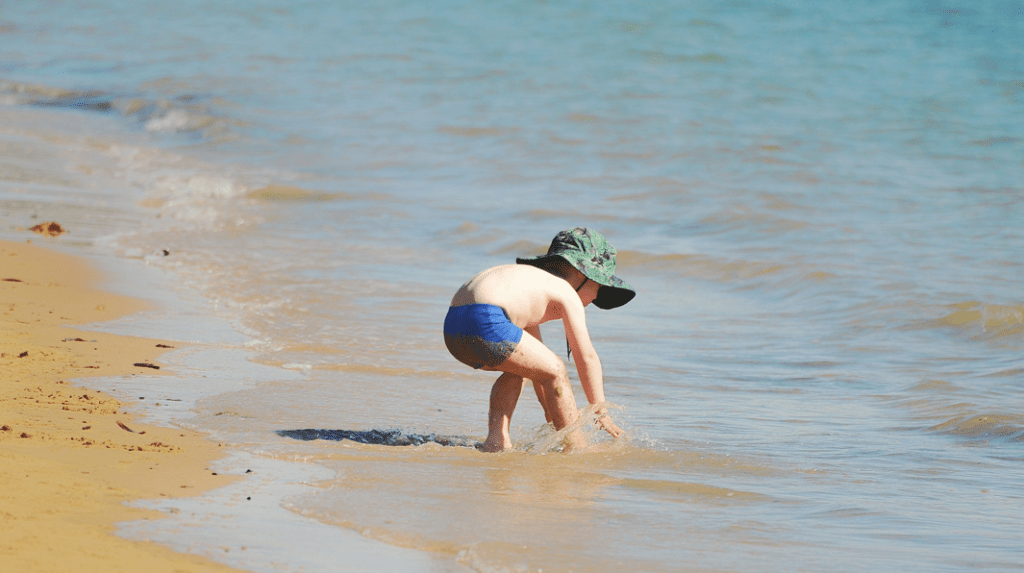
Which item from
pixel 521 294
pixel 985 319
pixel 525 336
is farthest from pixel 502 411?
pixel 985 319

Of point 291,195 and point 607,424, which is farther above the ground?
point 291,195

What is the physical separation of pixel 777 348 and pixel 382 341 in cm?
227

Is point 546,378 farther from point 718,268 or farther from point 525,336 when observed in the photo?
point 718,268

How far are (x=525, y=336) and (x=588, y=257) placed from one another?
1.43ft

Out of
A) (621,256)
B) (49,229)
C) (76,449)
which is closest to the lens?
(76,449)

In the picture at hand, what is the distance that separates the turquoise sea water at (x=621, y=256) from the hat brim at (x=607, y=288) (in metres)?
0.53

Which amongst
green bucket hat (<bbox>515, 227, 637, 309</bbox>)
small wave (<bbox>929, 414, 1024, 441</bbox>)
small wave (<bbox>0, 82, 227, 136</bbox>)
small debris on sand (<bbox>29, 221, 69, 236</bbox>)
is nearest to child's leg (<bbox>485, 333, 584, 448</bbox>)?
green bucket hat (<bbox>515, 227, 637, 309</bbox>)

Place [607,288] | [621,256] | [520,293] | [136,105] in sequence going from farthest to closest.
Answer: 1. [136,105]
2. [621,256]
3. [607,288]
4. [520,293]

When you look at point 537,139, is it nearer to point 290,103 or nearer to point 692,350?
point 290,103

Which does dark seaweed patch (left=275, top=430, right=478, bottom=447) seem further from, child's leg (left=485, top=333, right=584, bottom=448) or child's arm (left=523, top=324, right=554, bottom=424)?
child's arm (left=523, top=324, right=554, bottom=424)

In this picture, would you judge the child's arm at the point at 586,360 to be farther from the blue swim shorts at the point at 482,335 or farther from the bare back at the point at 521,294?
the blue swim shorts at the point at 482,335

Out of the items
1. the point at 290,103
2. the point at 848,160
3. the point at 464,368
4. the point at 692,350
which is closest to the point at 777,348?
the point at 692,350

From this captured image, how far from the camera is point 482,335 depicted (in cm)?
380

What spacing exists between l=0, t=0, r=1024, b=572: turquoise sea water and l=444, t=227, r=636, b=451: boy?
0.18 metres
